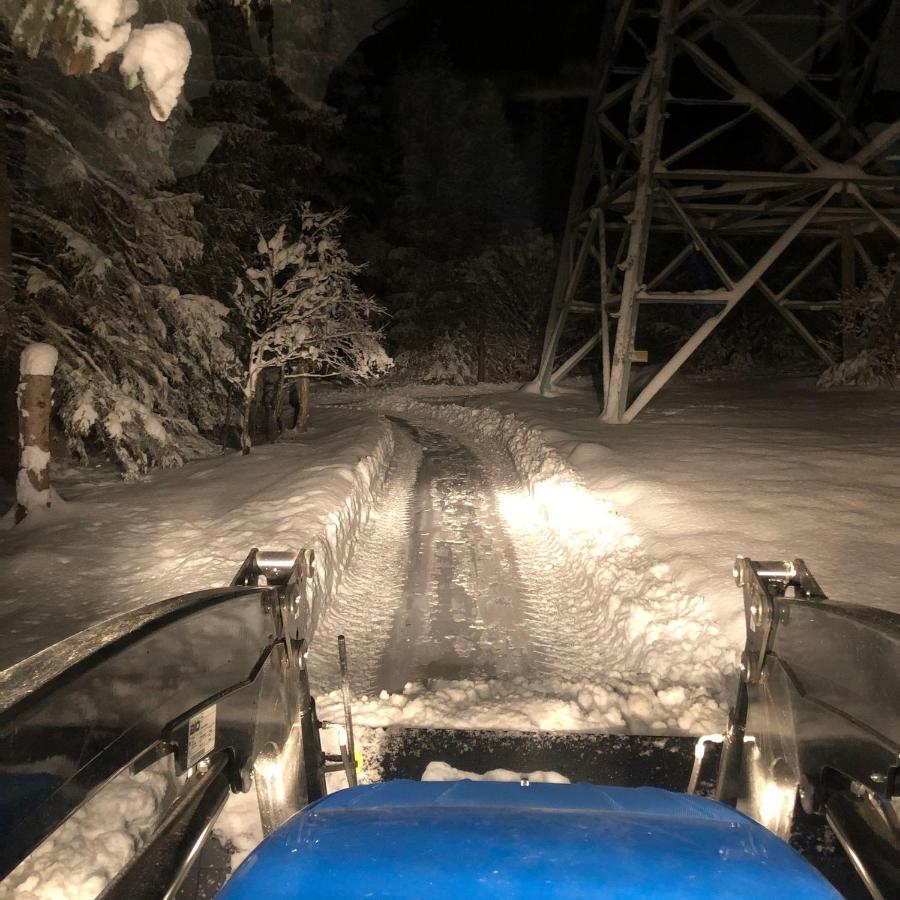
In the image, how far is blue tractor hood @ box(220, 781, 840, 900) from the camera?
1.44 metres

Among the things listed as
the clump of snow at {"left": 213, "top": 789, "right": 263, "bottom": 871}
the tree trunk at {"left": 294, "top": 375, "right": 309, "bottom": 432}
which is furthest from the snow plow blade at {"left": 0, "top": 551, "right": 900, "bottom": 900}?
the tree trunk at {"left": 294, "top": 375, "right": 309, "bottom": 432}

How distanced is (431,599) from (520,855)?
528cm

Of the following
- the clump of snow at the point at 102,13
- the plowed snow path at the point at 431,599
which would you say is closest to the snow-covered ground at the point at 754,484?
the plowed snow path at the point at 431,599

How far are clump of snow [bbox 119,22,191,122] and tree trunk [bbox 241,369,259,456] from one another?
10.8 m

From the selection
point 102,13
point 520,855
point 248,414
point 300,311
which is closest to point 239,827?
point 520,855

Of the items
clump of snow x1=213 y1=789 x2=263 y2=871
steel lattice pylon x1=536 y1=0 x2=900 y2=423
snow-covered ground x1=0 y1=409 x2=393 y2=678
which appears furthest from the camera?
steel lattice pylon x1=536 y1=0 x2=900 y2=423

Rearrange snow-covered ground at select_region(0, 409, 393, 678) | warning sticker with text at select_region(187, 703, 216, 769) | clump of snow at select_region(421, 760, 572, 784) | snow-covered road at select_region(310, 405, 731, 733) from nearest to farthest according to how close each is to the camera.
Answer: warning sticker with text at select_region(187, 703, 216, 769)
clump of snow at select_region(421, 760, 572, 784)
snow-covered road at select_region(310, 405, 731, 733)
snow-covered ground at select_region(0, 409, 393, 678)

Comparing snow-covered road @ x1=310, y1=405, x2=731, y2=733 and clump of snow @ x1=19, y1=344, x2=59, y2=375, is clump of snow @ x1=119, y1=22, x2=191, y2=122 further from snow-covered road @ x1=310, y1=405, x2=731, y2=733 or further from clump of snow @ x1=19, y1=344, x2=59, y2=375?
clump of snow @ x1=19, y1=344, x2=59, y2=375

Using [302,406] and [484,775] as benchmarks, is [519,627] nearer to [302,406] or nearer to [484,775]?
[484,775]

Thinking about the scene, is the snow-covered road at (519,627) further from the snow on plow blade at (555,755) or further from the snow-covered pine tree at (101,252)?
the snow-covered pine tree at (101,252)

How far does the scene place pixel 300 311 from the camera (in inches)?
580

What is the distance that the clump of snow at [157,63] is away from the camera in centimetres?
358

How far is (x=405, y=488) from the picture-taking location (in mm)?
11750

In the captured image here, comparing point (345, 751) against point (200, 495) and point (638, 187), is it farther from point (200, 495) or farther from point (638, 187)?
point (638, 187)
